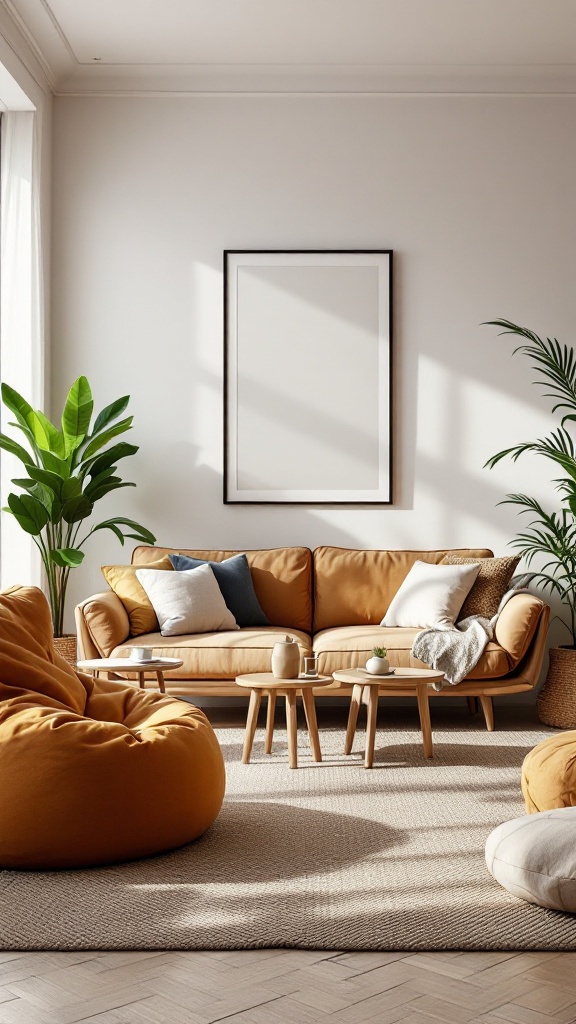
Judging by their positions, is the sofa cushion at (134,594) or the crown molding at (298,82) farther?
the crown molding at (298,82)

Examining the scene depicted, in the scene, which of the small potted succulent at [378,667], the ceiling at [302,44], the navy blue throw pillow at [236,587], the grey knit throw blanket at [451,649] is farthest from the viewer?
the navy blue throw pillow at [236,587]

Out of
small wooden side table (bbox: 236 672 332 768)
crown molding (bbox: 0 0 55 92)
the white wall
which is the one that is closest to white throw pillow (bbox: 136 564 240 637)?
the white wall

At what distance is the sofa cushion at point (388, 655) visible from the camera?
4.72 m

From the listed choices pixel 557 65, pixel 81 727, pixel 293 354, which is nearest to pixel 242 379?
pixel 293 354

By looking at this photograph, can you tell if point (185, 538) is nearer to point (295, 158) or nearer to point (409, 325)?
point (409, 325)

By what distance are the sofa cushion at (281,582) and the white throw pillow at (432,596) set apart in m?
0.48

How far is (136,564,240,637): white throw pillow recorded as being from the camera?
4.98 meters

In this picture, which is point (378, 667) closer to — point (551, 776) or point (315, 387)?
point (551, 776)

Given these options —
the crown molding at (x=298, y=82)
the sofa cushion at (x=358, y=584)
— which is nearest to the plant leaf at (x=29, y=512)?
the sofa cushion at (x=358, y=584)

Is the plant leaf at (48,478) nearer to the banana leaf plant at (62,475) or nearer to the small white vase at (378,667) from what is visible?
the banana leaf plant at (62,475)

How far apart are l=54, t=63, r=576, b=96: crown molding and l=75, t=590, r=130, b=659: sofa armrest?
10.3 ft

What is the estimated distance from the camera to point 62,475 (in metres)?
5.21

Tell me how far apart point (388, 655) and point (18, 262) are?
3007 mm

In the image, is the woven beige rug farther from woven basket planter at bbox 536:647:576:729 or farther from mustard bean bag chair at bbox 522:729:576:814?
woven basket planter at bbox 536:647:576:729
